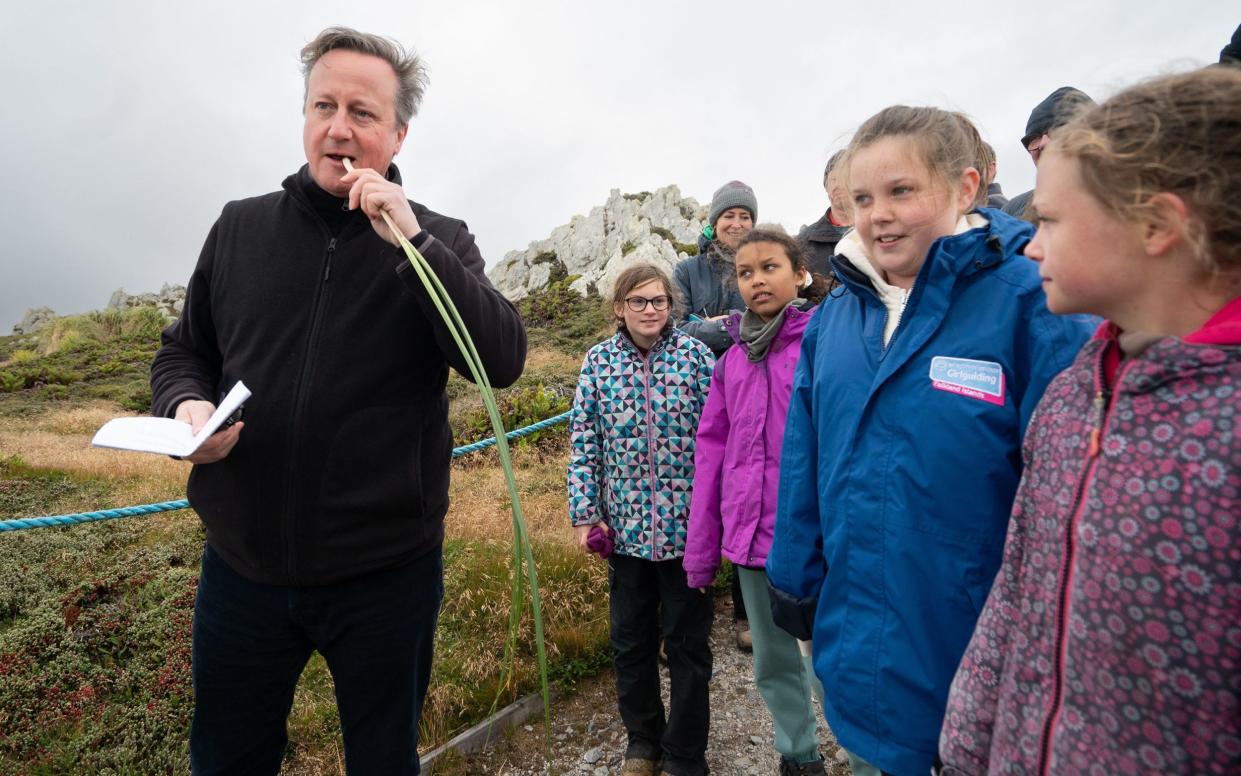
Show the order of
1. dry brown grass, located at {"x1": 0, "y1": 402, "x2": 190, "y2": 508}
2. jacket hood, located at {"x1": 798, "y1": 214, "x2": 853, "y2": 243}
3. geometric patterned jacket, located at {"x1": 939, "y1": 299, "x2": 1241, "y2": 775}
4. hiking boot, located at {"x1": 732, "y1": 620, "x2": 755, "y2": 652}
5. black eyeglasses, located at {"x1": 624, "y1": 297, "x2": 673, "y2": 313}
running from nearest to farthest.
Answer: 1. geometric patterned jacket, located at {"x1": 939, "y1": 299, "x2": 1241, "y2": 775}
2. black eyeglasses, located at {"x1": 624, "y1": 297, "x2": 673, "y2": 313}
3. hiking boot, located at {"x1": 732, "y1": 620, "x2": 755, "y2": 652}
4. jacket hood, located at {"x1": 798, "y1": 214, "x2": 853, "y2": 243}
5. dry brown grass, located at {"x1": 0, "y1": 402, "x2": 190, "y2": 508}

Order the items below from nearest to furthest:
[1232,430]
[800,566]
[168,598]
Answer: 1. [1232,430]
2. [800,566]
3. [168,598]

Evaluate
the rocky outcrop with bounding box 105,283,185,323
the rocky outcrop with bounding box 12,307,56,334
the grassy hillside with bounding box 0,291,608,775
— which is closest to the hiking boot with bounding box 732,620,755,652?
the grassy hillside with bounding box 0,291,608,775

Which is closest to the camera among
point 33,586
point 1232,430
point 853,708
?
point 1232,430

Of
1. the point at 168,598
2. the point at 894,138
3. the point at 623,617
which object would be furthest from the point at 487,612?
the point at 894,138

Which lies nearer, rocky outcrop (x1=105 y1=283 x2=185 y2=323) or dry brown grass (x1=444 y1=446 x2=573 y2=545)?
dry brown grass (x1=444 y1=446 x2=573 y2=545)

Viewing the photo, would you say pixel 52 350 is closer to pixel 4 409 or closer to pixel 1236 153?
pixel 4 409

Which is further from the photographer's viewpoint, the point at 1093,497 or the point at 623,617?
the point at 623,617

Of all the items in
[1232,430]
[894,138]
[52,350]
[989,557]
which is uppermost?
[52,350]

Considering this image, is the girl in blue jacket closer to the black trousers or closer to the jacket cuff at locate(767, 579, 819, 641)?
the jacket cuff at locate(767, 579, 819, 641)

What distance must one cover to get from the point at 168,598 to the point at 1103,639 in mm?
5169

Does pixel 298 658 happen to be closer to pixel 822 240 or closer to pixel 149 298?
pixel 822 240

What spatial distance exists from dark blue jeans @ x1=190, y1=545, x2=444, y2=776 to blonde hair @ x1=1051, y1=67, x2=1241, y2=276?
1878 millimetres

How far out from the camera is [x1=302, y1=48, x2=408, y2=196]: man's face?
6.04ft

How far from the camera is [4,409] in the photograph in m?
15.9
